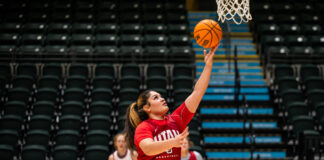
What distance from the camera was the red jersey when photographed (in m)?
2.94

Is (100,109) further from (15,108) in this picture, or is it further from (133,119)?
(133,119)

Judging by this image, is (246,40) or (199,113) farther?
(246,40)

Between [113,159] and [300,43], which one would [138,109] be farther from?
[300,43]

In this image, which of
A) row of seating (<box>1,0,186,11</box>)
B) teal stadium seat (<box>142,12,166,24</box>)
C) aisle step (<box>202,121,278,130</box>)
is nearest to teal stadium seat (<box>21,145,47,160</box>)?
aisle step (<box>202,121,278,130</box>)

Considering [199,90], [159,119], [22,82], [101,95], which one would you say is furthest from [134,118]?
[22,82]

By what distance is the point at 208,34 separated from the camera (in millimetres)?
3479

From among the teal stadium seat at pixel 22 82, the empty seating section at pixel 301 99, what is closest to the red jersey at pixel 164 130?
the empty seating section at pixel 301 99

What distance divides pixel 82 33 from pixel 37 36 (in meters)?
1.35

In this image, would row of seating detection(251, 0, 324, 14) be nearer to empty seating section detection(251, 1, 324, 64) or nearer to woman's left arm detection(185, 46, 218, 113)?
empty seating section detection(251, 1, 324, 64)

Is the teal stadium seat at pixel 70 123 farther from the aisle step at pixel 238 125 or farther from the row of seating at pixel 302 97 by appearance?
the row of seating at pixel 302 97

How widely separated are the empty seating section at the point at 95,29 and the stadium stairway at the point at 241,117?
Result: 1.34 metres

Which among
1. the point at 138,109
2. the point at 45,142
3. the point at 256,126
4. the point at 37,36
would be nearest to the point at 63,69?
the point at 37,36

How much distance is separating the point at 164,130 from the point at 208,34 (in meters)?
0.92

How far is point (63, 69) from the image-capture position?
11.4 meters
